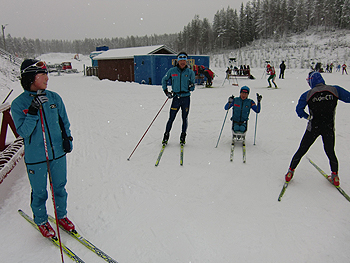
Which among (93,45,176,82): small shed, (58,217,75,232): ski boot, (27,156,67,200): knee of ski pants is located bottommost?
(58,217,75,232): ski boot

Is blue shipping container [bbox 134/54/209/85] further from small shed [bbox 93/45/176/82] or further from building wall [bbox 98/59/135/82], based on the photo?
building wall [bbox 98/59/135/82]

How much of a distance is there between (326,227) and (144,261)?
2480 mm

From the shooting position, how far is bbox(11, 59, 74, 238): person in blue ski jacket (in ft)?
7.89

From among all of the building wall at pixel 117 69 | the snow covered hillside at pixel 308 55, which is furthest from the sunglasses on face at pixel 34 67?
the snow covered hillside at pixel 308 55

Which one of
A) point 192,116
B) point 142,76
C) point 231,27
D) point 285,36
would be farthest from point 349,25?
point 192,116

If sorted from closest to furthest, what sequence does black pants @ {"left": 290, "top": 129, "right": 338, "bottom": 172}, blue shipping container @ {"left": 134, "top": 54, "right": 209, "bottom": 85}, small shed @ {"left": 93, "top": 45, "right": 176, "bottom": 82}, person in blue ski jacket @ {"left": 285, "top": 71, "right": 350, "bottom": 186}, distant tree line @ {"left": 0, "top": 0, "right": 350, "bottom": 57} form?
person in blue ski jacket @ {"left": 285, "top": 71, "right": 350, "bottom": 186} < black pants @ {"left": 290, "top": 129, "right": 338, "bottom": 172} < blue shipping container @ {"left": 134, "top": 54, "right": 209, "bottom": 85} < small shed @ {"left": 93, "top": 45, "right": 176, "bottom": 82} < distant tree line @ {"left": 0, "top": 0, "right": 350, "bottom": 57}

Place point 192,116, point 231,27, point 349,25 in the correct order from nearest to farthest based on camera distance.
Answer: point 192,116, point 349,25, point 231,27

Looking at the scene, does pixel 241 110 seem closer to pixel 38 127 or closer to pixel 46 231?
pixel 38 127

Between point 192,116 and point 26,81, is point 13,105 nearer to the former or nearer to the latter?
point 26,81

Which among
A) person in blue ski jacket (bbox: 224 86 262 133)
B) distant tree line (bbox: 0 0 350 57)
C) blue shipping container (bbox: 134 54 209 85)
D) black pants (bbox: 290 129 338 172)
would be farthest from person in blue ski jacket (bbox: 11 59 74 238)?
distant tree line (bbox: 0 0 350 57)

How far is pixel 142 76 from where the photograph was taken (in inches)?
799

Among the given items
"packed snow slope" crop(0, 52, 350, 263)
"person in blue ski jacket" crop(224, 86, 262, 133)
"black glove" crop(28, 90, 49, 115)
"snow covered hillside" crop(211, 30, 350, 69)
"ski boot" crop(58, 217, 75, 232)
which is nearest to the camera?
"black glove" crop(28, 90, 49, 115)

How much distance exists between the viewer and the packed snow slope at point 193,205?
270 centimetres

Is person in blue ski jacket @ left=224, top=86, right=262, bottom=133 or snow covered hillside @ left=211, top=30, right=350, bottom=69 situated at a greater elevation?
snow covered hillside @ left=211, top=30, right=350, bottom=69
